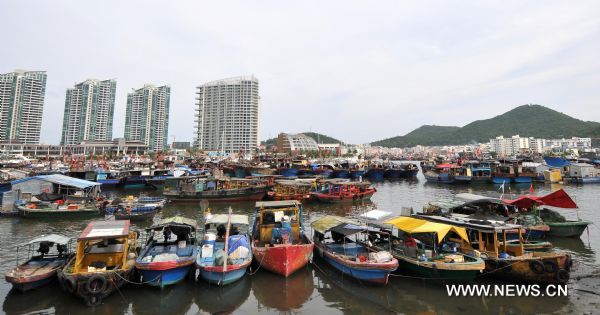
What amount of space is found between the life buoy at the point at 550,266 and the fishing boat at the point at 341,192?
21.6 meters

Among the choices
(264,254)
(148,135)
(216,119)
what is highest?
(216,119)

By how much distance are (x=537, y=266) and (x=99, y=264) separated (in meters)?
16.3

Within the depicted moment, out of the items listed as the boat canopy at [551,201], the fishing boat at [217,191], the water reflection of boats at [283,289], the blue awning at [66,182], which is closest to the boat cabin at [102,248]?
the water reflection of boats at [283,289]

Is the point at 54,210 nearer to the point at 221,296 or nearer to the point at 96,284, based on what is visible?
the point at 96,284

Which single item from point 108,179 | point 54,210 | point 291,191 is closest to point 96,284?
point 54,210

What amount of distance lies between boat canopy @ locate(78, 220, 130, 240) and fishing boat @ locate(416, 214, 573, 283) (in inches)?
535

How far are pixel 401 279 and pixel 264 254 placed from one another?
5.72 m

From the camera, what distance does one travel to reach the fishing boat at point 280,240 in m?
12.4

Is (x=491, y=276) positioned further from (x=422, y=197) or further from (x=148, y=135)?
(x=148, y=135)

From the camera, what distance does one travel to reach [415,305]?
34.4ft

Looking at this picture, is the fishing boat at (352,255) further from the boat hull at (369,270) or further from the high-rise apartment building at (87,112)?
the high-rise apartment building at (87,112)

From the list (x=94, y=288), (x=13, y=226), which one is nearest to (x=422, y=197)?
(x=94, y=288)

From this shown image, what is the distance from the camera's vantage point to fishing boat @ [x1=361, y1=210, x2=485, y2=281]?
1129 centimetres

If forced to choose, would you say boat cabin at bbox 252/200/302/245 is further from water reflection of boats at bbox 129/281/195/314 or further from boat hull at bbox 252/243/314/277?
water reflection of boats at bbox 129/281/195/314
